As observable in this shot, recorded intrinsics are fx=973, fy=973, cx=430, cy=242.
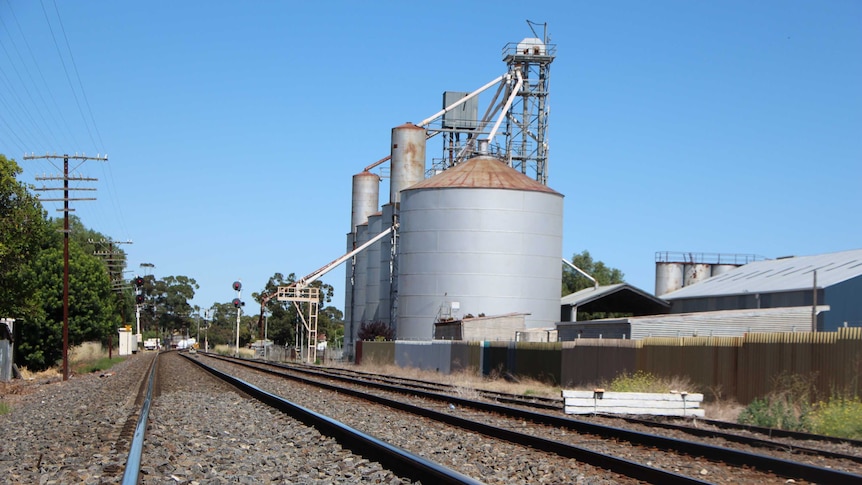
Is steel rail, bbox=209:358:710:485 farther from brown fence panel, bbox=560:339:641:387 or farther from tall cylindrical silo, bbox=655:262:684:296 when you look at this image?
tall cylindrical silo, bbox=655:262:684:296

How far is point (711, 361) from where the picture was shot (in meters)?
28.3

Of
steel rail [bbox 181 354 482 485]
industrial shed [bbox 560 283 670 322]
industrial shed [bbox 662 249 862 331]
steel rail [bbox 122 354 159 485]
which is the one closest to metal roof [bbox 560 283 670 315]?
industrial shed [bbox 560 283 670 322]

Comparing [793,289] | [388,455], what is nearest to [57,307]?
[793,289]

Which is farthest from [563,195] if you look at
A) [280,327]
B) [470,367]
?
[280,327]

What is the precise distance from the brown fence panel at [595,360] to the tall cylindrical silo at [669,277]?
51.4 meters

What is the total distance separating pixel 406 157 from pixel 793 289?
125 ft

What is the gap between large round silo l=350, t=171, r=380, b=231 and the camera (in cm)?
10112

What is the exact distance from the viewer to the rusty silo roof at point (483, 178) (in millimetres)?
65688

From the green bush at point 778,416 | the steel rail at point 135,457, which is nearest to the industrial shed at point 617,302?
the green bush at point 778,416

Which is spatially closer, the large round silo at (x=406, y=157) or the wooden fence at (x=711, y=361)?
the wooden fence at (x=711, y=361)

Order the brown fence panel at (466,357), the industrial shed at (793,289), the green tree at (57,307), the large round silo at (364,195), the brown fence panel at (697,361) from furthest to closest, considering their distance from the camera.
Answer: the large round silo at (364,195) → the green tree at (57,307) → the industrial shed at (793,289) → the brown fence panel at (466,357) → the brown fence panel at (697,361)

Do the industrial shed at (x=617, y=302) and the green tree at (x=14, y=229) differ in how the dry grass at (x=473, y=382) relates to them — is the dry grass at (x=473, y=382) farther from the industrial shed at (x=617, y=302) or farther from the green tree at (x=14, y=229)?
the green tree at (x=14, y=229)

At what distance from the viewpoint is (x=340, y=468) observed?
11.6 meters

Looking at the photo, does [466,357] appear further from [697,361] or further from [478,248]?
[697,361]
